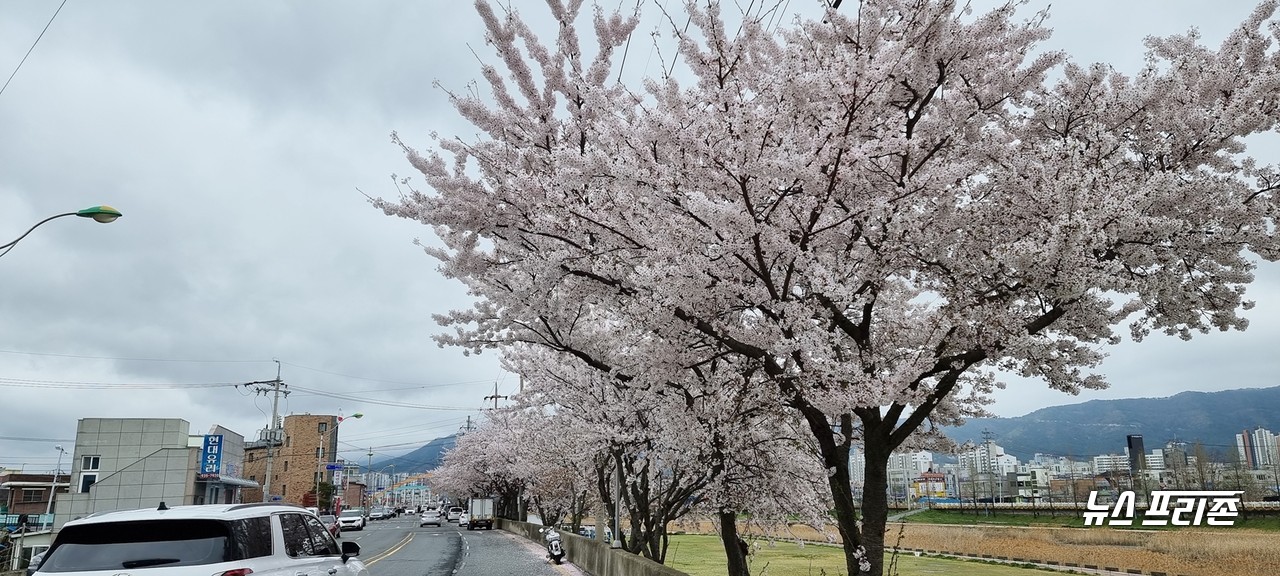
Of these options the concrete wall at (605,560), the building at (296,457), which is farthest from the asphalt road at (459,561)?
the building at (296,457)

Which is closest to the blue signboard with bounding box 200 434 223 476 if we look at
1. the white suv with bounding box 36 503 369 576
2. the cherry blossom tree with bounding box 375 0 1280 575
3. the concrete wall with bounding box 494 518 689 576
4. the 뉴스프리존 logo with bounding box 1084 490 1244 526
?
the concrete wall with bounding box 494 518 689 576

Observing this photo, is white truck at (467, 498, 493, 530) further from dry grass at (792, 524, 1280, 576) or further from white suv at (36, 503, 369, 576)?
white suv at (36, 503, 369, 576)

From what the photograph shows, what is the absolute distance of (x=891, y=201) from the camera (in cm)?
849

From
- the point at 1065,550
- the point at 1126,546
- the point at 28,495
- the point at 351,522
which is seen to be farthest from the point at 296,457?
the point at 1126,546

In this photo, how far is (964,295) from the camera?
8.70 meters

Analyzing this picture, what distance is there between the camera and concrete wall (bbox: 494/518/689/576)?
45.3ft

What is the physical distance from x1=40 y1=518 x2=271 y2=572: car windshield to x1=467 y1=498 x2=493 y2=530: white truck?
57375mm

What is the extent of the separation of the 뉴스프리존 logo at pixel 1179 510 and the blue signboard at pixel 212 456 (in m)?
55.2

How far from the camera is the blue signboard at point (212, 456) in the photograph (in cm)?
5156

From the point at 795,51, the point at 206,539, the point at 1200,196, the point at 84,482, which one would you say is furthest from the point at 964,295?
the point at 84,482

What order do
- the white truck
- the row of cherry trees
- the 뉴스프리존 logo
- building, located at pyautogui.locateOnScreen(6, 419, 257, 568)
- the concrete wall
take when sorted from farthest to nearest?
1. the white truck
2. the 뉴스프리존 logo
3. building, located at pyautogui.locateOnScreen(6, 419, 257, 568)
4. the concrete wall
5. the row of cherry trees

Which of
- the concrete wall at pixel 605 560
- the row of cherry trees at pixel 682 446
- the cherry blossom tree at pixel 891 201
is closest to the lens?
the cherry blossom tree at pixel 891 201

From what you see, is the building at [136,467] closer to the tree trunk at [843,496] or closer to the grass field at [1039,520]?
the grass field at [1039,520]

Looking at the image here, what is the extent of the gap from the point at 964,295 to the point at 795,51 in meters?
3.17
